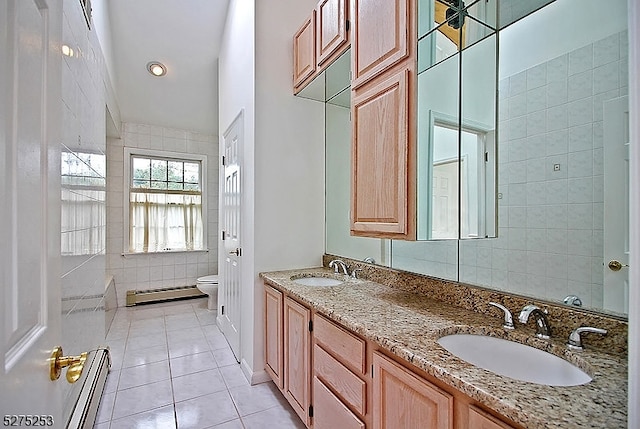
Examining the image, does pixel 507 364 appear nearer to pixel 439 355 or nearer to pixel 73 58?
pixel 439 355

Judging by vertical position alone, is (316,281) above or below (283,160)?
below

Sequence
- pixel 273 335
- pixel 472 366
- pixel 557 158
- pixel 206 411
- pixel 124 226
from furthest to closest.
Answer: pixel 124 226
pixel 273 335
pixel 206 411
pixel 557 158
pixel 472 366

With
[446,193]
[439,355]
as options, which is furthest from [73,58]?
[439,355]

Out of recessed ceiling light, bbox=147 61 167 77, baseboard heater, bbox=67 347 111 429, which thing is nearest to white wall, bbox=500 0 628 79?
baseboard heater, bbox=67 347 111 429

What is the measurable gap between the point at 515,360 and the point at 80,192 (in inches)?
→ 87.4

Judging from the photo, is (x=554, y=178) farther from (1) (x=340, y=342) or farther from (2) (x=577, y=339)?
(1) (x=340, y=342)

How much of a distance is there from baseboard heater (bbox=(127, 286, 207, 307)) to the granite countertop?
3316mm

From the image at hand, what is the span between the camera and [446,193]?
1567mm

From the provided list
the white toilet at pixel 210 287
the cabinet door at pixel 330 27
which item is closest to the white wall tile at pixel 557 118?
the cabinet door at pixel 330 27

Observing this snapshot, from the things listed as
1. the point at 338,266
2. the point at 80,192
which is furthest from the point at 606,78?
the point at 80,192

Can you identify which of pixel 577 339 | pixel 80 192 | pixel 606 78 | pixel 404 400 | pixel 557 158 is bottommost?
pixel 404 400

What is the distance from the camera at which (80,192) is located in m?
1.78

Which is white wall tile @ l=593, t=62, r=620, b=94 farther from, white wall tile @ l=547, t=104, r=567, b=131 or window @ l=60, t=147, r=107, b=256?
window @ l=60, t=147, r=107, b=256

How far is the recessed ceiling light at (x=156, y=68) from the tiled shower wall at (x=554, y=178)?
3.70m
